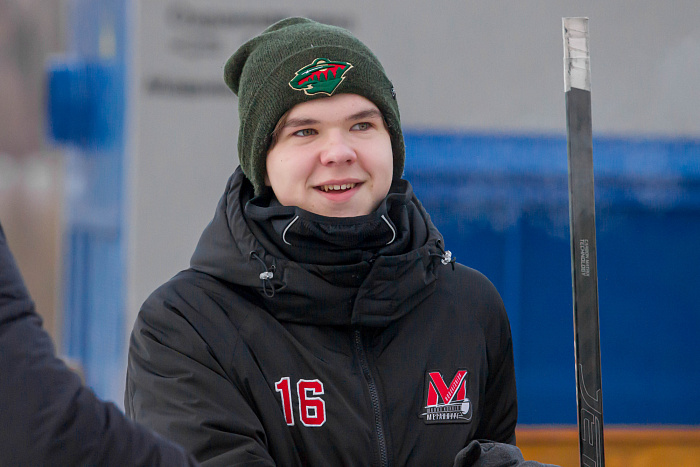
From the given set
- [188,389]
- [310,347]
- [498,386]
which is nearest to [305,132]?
[310,347]

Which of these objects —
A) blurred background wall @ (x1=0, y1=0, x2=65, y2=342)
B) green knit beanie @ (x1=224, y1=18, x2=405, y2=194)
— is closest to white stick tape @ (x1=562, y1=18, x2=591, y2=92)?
green knit beanie @ (x1=224, y1=18, x2=405, y2=194)

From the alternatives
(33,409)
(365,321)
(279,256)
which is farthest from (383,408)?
(33,409)

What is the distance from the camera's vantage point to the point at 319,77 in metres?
1.75

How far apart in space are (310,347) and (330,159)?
13.6 inches

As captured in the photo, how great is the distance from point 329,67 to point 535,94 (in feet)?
5.40

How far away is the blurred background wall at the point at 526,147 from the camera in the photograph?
314cm

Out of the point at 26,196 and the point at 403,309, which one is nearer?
the point at 403,309

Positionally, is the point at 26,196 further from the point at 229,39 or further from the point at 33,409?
the point at 33,409

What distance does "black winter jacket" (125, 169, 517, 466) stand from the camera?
160cm

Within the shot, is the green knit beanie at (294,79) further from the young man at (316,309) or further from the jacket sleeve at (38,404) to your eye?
the jacket sleeve at (38,404)

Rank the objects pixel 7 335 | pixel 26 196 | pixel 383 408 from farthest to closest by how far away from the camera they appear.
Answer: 1. pixel 26 196
2. pixel 383 408
3. pixel 7 335

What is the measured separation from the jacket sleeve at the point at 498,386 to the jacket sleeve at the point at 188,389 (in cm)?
51

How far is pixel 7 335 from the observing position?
90cm

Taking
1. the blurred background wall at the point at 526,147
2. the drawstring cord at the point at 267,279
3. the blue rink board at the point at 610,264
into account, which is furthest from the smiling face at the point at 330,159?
the blue rink board at the point at 610,264
